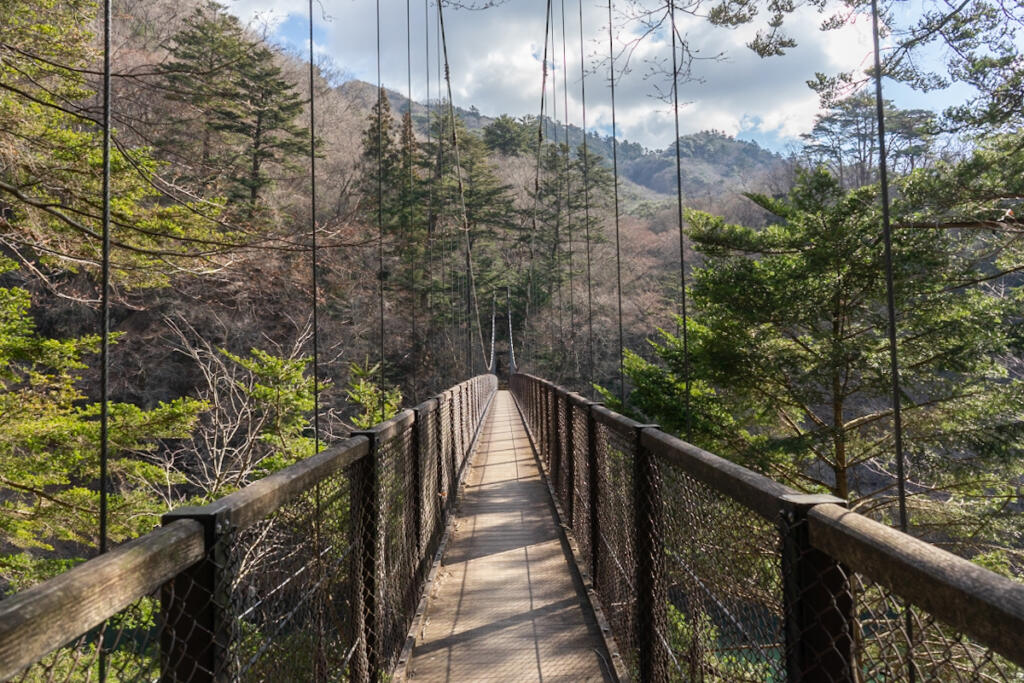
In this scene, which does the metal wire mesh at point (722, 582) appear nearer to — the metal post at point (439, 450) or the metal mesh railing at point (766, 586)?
the metal mesh railing at point (766, 586)

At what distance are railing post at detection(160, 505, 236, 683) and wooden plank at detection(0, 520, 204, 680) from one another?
0.19ft

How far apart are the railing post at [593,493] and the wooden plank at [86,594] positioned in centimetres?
236

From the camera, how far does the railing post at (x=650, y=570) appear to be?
2045mm

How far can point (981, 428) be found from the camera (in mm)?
8617

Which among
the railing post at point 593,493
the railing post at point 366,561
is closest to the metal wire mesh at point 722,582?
the railing post at point 366,561

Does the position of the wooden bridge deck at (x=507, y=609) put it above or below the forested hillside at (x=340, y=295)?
below

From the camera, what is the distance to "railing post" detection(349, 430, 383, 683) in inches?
79.4

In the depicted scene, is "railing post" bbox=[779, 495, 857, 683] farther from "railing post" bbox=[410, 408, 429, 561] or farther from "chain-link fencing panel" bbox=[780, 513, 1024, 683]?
"railing post" bbox=[410, 408, 429, 561]

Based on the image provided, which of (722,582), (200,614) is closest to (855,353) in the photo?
(722,582)

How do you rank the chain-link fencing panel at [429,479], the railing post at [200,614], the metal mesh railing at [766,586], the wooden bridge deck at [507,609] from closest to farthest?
the metal mesh railing at [766,586] → the railing post at [200,614] → the wooden bridge deck at [507,609] → the chain-link fencing panel at [429,479]

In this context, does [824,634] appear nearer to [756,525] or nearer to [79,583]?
[756,525]

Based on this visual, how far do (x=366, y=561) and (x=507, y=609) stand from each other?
1.32 m

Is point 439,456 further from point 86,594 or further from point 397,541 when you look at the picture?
point 86,594

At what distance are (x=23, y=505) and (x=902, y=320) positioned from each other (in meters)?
10.8
